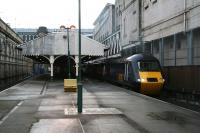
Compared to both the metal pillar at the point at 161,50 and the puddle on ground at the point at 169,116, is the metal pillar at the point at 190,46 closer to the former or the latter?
the metal pillar at the point at 161,50

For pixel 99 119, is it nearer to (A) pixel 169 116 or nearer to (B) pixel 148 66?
(A) pixel 169 116

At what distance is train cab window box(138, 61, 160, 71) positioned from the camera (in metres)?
29.1

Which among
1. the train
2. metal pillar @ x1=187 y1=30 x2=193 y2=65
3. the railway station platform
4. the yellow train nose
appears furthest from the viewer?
metal pillar @ x1=187 y1=30 x2=193 y2=65

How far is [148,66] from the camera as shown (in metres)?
29.2

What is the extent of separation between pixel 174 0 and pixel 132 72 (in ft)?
26.6

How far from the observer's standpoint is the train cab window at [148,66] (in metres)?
29.1

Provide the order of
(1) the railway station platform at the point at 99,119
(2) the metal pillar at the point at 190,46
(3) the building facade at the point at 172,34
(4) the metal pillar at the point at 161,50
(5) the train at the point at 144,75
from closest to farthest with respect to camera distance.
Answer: (1) the railway station platform at the point at 99,119, (5) the train at the point at 144,75, (3) the building facade at the point at 172,34, (2) the metal pillar at the point at 190,46, (4) the metal pillar at the point at 161,50

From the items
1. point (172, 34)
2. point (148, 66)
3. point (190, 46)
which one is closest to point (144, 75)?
point (148, 66)

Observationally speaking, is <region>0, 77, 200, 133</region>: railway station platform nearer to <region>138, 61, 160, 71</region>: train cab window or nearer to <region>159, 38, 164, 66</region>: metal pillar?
<region>138, 61, 160, 71</region>: train cab window

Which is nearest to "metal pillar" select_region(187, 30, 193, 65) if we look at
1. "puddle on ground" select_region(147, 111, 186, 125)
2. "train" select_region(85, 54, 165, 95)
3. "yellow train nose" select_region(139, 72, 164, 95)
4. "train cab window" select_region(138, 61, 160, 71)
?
"train" select_region(85, 54, 165, 95)

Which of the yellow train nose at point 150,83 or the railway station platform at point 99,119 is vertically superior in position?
the yellow train nose at point 150,83

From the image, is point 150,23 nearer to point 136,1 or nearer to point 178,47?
point 136,1

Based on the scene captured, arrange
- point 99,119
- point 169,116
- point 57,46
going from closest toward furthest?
point 99,119 < point 169,116 < point 57,46

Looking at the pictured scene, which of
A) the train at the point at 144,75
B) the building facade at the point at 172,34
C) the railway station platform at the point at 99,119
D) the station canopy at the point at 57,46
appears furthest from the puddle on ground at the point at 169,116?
the station canopy at the point at 57,46
